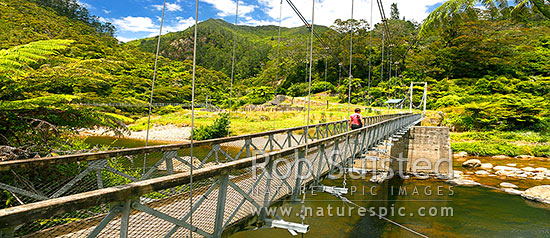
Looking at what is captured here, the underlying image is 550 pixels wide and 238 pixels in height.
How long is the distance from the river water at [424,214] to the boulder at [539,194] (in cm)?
27

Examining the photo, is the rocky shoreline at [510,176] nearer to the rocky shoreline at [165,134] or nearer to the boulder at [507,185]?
the boulder at [507,185]

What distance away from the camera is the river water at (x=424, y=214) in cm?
698

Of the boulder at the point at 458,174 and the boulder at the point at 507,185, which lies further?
the boulder at the point at 458,174

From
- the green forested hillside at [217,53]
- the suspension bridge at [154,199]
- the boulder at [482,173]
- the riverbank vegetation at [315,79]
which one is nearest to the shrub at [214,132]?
the riverbank vegetation at [315,79]

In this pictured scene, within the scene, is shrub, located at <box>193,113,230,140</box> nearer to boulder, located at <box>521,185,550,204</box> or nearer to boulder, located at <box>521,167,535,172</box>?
boulder, located at <box>521,185,550,204</box>

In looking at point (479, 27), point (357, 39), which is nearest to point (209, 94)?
point (357, 39)

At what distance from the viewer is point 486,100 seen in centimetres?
2472

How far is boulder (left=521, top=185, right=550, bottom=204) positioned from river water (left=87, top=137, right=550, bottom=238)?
0.27 metres

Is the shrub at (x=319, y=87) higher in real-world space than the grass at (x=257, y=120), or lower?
higher

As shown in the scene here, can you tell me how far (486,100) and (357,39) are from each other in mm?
22206

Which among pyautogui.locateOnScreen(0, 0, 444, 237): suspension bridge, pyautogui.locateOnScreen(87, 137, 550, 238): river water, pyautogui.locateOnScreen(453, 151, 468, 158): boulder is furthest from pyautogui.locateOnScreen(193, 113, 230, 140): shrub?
pyautogui.locateOnScreen(0, 0, 444, 237): suspension bridge

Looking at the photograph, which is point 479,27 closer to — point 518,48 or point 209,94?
point 518,48

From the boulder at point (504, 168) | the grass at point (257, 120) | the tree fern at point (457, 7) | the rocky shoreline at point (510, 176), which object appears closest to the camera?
the tree fern at point (457, 7)

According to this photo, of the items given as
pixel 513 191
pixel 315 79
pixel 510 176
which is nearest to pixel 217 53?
pixel 315 79
